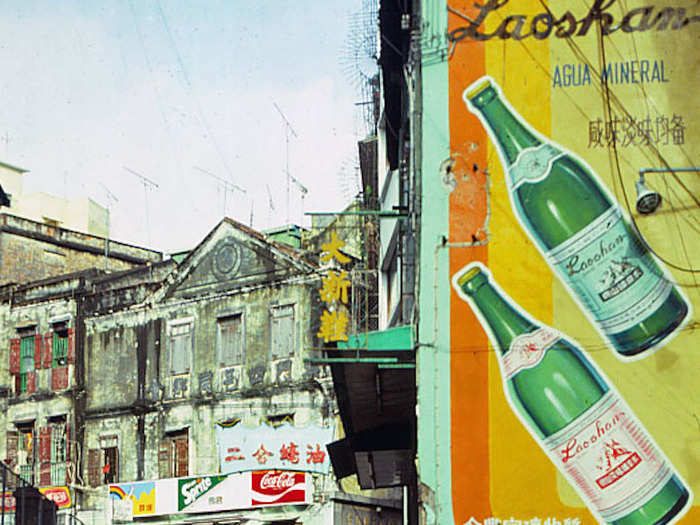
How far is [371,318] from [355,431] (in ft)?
22.5

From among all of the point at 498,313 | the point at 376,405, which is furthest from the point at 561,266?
the point at 376,405

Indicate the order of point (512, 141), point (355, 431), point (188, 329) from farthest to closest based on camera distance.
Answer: point (188, 329) < point (355, 431) < point (512, 141)

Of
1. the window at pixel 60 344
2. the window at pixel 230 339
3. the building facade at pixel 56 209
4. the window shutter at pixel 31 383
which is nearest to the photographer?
the window at pixel 230 339

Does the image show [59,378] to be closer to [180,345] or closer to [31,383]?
[31,383]

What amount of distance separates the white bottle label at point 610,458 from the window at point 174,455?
851 inches

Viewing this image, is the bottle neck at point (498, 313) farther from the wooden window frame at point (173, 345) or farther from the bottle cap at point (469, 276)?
the wooden window frame at point (173, 345)

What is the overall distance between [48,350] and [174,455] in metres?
7.04

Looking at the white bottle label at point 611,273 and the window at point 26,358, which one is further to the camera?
the window at point 26,358

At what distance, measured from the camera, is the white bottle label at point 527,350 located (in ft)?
42.7

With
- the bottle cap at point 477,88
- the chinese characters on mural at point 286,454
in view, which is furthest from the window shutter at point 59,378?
the bottle cap at point 477,88

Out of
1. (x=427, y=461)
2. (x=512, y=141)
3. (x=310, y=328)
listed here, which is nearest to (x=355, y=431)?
(x=427, y=461)

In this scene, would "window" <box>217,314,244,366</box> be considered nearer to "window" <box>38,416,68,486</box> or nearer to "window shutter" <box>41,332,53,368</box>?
"window" <box>38,416,68,486</box>

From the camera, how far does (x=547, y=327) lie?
43.0 ft

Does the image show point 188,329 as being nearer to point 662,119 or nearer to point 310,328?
point 310,328
